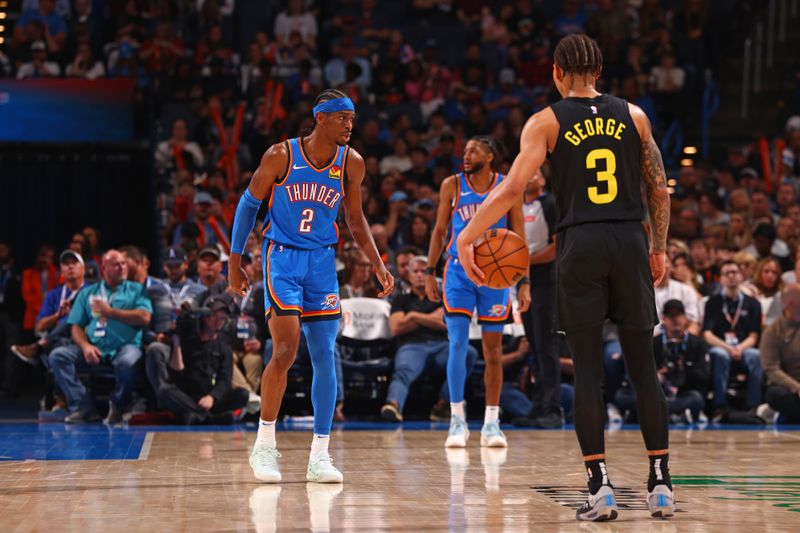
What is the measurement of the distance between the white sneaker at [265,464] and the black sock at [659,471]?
2.00 metres

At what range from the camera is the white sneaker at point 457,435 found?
7.96 meters

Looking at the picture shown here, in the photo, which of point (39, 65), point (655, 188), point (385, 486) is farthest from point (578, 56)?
point (39, 65)

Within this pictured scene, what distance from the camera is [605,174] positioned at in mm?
4977

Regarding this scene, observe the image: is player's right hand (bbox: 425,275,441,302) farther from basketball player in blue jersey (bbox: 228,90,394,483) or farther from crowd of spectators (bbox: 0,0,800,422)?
crowd of spectators (bbox: 0,0,800,422)

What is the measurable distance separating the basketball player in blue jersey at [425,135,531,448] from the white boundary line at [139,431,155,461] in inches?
80.1

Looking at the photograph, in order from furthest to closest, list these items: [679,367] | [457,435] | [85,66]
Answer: [85,66], [679,367], [457,435]

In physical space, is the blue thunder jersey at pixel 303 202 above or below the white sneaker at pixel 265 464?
above

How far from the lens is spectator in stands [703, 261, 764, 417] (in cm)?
1100

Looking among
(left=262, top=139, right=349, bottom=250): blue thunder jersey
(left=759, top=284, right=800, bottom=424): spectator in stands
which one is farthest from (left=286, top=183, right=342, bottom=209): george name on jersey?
(left=759, top=284, right=800, bottom=424): spectator in stands

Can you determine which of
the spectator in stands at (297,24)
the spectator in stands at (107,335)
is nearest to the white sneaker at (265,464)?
the spectator in stands at (107,335)

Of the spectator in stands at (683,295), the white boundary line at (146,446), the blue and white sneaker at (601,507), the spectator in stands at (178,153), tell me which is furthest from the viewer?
the spectator in stands at (178,153)

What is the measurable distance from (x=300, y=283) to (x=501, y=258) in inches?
42.0

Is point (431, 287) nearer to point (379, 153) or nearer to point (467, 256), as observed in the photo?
point (467, 256)

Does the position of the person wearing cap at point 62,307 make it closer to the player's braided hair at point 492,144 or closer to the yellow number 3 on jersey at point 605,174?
the player's braided hair at point 492,144
